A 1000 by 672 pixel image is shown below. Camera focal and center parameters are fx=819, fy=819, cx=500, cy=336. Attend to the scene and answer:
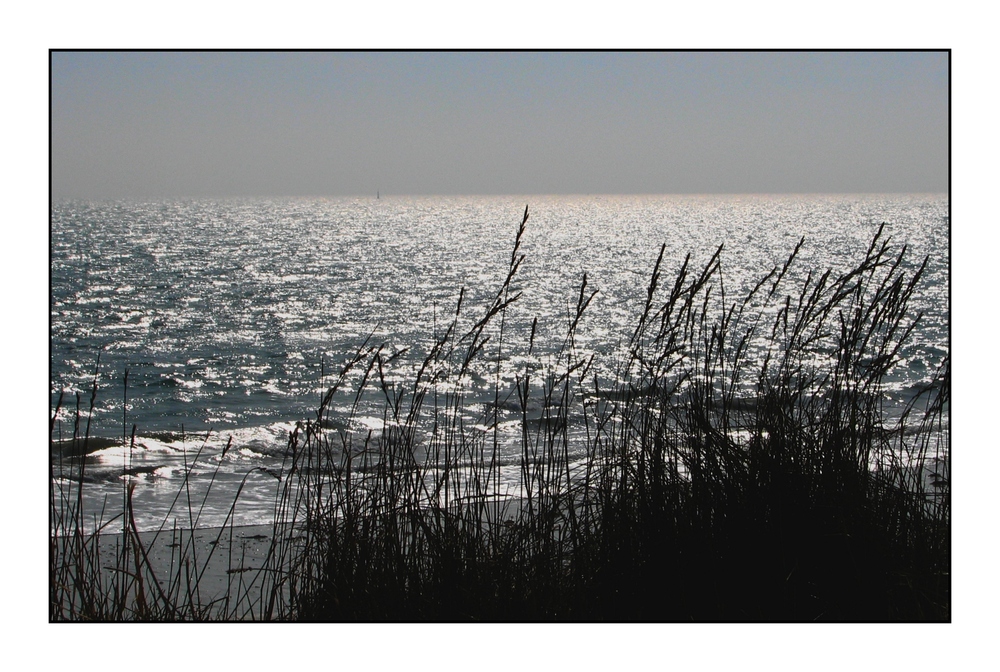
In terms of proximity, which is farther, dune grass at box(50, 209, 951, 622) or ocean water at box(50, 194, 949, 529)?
ocean water at box(50, 194, 949, 529)

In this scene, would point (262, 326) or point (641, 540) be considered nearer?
point (641, 540)

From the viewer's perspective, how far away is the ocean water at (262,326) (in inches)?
252

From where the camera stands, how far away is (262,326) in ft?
51.2

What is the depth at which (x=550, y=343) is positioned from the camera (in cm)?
1327

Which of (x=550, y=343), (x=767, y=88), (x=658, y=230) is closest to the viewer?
(x=767, y=88)

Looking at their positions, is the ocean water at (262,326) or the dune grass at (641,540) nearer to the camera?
the dune grass at (641,540)

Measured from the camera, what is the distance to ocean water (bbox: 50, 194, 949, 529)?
21.0 ft

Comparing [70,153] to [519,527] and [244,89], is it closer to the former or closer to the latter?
[244,89]

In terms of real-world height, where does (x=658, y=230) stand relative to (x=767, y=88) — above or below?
above

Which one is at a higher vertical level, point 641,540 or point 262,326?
point 262,326
